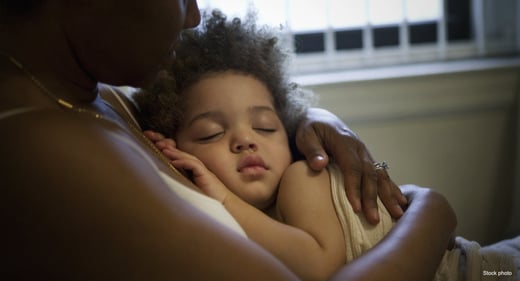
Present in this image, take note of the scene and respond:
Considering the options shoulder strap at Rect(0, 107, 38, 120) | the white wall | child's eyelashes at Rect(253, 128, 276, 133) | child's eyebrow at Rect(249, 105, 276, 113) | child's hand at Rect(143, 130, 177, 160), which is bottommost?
the white wall

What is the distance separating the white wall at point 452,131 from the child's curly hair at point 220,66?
66cm

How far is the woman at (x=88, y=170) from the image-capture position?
716 mm

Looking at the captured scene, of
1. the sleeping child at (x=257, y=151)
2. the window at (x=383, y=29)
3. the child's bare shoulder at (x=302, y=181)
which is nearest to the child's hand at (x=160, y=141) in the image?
the sleeping child at (x=257, y=151)

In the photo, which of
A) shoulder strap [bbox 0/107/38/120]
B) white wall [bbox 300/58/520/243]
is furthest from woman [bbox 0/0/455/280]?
white wall [bbox 300/58/520/243]

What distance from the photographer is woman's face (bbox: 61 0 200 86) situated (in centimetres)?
81

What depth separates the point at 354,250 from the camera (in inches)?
43.0

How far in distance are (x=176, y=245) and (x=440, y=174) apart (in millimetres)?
1649

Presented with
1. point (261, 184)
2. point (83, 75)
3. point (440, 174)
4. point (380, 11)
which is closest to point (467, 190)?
point (440, 174)

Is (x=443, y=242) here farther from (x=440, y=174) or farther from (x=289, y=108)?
(x=440, y=174)

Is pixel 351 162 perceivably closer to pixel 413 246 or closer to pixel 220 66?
pixel 413 246

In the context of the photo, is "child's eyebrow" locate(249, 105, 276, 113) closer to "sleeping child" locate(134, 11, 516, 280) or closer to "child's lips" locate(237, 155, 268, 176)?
"sleeping child" locate(134, 11, 516, 280)

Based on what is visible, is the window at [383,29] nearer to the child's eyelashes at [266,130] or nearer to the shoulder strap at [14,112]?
the child's eyelashes at [266,130]

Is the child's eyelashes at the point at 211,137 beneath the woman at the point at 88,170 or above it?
beneath

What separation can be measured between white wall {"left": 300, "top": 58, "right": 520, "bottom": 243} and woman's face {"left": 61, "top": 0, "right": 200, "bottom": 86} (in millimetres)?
1234
